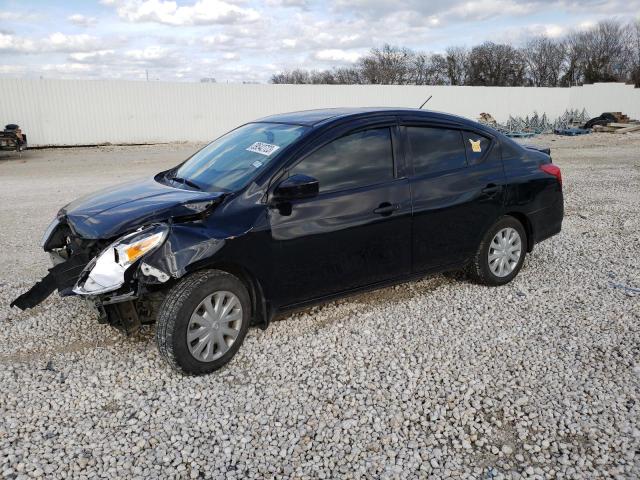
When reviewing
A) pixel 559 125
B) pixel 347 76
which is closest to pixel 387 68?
pixel 347 76

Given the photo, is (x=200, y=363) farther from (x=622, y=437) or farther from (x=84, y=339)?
(x=622, y=437)

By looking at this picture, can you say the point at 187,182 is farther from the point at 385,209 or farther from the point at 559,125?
the point at 559,125

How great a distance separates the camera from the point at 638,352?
4.06 m

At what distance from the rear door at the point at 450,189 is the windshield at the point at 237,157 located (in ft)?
3.56

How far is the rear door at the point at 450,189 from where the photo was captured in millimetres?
4648

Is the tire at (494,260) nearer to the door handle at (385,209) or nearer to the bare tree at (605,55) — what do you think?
the door handle at (385,209)

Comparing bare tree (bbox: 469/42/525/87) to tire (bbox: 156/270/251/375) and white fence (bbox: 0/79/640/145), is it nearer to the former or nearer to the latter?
white fence (bbox: 0/79/640/145)

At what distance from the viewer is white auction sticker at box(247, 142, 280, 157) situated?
4198mm

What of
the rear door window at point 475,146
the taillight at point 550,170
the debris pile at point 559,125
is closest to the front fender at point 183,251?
the rear door window at point 475,146

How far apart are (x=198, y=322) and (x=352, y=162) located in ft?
5.59

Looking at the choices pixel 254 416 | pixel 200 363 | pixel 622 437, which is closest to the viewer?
pixel 622 437

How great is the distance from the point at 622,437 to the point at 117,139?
84.2ft

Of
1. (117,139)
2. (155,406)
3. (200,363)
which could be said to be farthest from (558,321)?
(117,139)

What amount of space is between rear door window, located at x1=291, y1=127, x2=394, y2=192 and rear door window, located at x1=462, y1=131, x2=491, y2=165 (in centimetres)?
93
